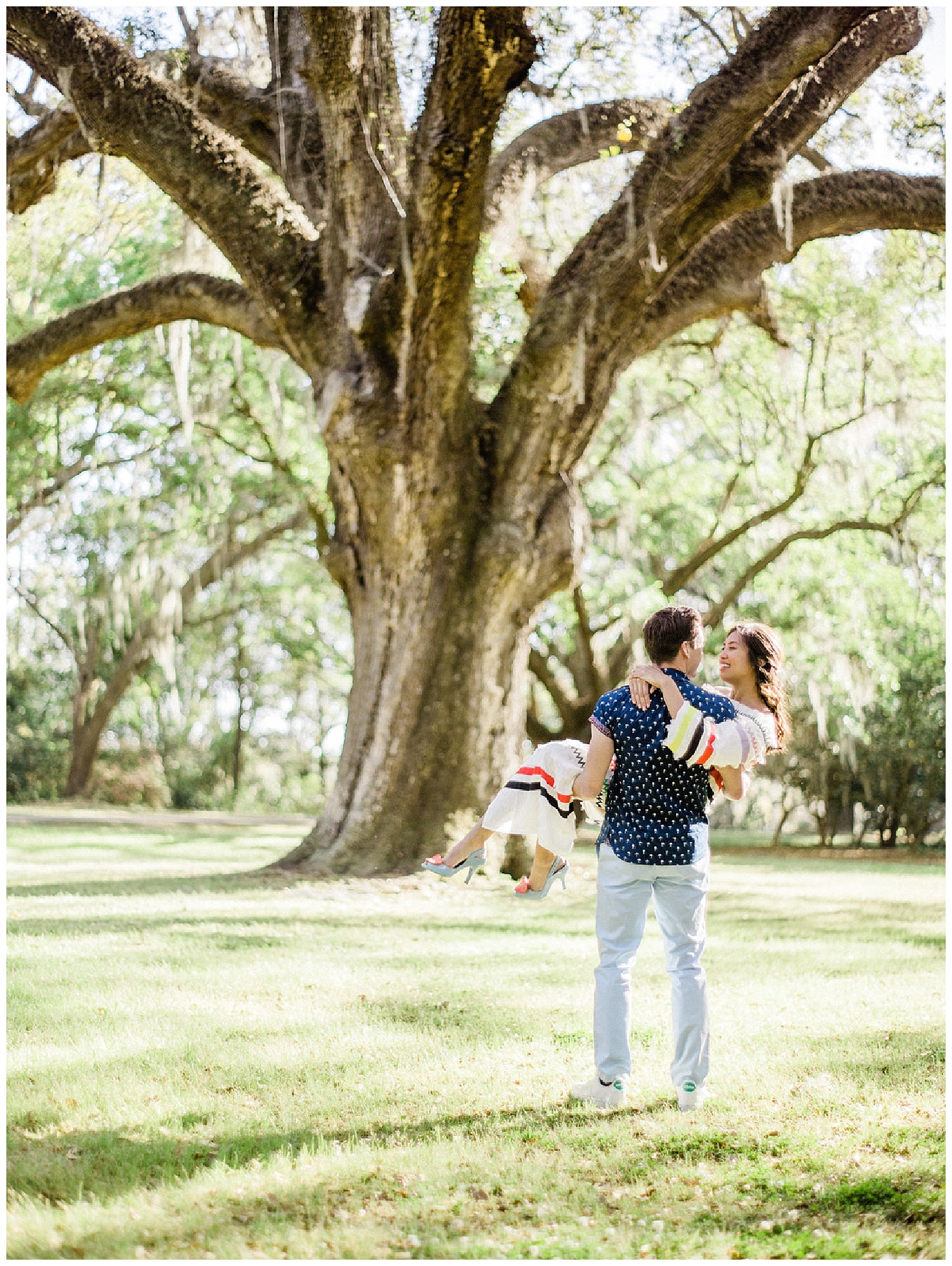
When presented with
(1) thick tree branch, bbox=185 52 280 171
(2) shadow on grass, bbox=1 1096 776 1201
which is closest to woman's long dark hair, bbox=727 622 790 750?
(2) shadow on grass, bbox=1 1096 776 1201

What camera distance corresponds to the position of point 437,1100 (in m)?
3.41

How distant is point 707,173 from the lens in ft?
25.6

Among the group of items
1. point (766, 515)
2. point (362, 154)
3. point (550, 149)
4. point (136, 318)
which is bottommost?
point (766, 515)

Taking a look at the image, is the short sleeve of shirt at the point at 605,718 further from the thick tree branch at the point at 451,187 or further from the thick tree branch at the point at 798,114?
the thick tree branch at the point at 798,114

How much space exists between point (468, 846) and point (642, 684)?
888mm

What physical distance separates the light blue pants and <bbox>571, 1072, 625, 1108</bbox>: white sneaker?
2 cm

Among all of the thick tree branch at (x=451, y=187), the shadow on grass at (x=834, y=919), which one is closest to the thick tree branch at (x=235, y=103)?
the thick tree branch at (x=451, y=187)

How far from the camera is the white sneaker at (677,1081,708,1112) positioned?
11.1ft

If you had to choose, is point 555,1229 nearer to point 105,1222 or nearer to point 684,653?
point 105,1222

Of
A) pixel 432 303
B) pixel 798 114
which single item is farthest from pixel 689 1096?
pixel 798 114

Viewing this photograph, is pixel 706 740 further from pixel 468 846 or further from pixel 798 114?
pixel 798 114

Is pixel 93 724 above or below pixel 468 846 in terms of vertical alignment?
above

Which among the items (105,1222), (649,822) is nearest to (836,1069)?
(649,822)

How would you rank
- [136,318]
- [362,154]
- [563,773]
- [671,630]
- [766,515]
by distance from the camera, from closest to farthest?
[671,630] < [563,773] < [362,154] < [136,318] < [766,515]
